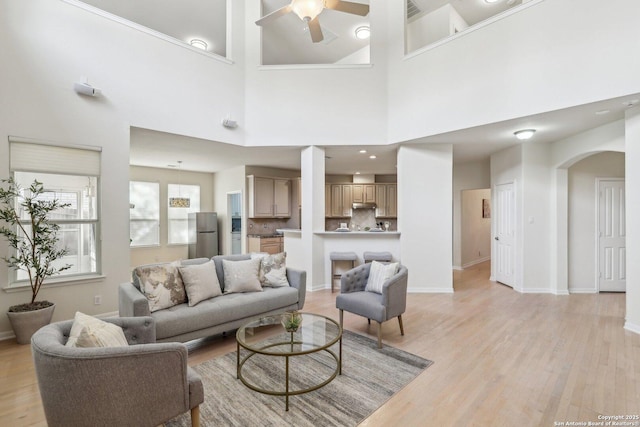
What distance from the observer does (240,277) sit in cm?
341

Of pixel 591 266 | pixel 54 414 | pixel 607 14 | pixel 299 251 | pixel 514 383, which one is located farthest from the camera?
pixel 299 251

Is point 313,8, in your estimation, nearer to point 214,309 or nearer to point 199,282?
point 199,282

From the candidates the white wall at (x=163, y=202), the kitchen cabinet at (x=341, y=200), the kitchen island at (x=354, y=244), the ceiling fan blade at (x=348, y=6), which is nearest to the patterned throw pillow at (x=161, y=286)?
the kitchen island at (x=354, y=244)

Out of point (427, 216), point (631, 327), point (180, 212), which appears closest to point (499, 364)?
point (631, 327)

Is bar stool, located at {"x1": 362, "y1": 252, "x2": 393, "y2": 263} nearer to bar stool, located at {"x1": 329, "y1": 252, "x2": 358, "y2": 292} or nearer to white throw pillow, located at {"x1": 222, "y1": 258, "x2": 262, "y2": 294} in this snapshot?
bar stool, located at {"x1": 329, "y1": 252, "x2": 358, "y2": 292}

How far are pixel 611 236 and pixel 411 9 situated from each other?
5.23m

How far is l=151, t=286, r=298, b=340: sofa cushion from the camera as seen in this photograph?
265cm

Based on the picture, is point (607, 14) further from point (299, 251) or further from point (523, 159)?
point (299, 251)

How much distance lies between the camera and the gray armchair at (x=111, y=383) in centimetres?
137

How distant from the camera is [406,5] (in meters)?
5.06

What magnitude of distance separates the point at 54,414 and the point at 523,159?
6327 millimetres

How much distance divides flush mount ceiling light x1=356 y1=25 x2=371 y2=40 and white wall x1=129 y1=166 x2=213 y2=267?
549 centimetres

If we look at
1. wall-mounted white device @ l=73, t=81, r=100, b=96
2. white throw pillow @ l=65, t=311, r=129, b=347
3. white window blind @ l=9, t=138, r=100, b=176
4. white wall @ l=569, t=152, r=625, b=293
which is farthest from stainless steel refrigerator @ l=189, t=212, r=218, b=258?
white wall @ l=569, t=152, r=625, b=293

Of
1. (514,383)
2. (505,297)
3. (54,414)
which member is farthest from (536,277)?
(54,414)
